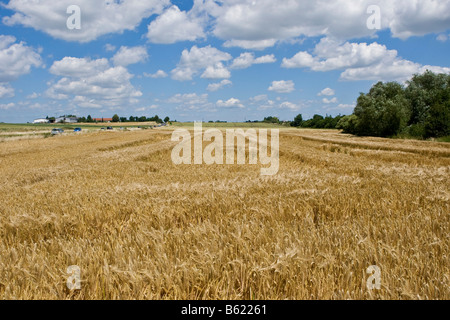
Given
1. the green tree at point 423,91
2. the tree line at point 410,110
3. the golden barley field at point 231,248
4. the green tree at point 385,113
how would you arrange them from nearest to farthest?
the golden barley field at point 231,248
the tree line at point 410,110
the green tree at point 385,113
the green tree at point 423,91

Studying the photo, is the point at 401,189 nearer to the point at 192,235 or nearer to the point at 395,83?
the point at 192,235

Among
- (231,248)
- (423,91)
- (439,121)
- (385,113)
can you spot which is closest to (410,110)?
(423,91)

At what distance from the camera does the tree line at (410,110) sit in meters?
40.4

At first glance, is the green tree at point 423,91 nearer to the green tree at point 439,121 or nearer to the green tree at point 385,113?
the green tree at point 385,113

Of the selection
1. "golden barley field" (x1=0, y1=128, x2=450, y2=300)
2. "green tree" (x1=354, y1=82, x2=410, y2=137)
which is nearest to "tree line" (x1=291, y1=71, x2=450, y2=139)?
"green tree" (x1=354, y1=82, x2=410, y2=137)

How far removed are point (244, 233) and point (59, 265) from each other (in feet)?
6.80

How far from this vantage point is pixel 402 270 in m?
2.62

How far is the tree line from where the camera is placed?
40.4 metres

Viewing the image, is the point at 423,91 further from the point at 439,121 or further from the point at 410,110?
the point at 439,121

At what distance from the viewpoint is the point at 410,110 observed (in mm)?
55031

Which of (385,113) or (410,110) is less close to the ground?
(410,110)

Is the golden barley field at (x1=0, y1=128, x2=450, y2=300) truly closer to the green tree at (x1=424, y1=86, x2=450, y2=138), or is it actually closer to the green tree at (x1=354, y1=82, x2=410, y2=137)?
the green tree at (x1=424, y1=86, x2=450, y2=138)

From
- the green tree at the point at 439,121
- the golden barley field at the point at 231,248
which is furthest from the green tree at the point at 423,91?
the golden barley field at the point at 231,248
